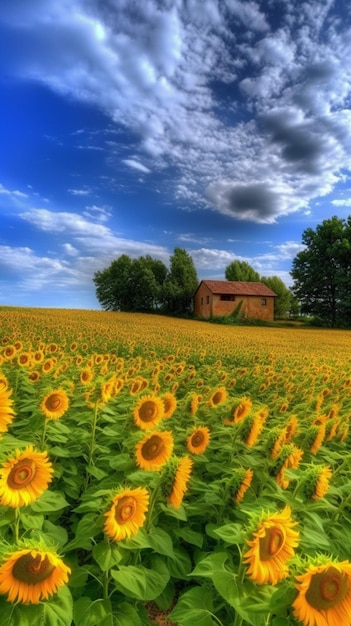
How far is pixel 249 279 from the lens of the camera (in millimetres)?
78062

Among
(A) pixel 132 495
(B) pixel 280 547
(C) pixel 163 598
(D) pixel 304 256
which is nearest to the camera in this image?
(B) pixel 280 547

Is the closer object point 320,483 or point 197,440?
point 320,483

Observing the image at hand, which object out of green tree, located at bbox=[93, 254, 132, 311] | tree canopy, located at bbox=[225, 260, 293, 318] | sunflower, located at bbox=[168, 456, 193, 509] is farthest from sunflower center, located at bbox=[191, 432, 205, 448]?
tree canopy, located at bbox=[225, 260, 293, 318]

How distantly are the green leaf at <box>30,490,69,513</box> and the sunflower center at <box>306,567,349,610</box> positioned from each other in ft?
4.81

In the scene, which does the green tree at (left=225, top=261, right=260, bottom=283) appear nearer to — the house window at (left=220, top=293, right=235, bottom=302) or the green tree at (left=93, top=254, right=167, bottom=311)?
the green tree at (left=93, top=254, right=167, bottom=311)

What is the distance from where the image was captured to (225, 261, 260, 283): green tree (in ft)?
251

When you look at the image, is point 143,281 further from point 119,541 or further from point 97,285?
point 119,541

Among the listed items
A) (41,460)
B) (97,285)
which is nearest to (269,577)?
(41,460)

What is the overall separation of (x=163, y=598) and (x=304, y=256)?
54222 millimetres

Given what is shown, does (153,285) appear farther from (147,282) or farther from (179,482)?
(179,482)

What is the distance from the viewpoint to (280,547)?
149cm

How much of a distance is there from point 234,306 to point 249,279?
1081 inches

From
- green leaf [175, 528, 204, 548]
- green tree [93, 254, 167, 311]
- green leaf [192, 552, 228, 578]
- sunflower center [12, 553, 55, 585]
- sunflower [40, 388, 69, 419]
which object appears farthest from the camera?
green tree [93, 254, 167, 311]

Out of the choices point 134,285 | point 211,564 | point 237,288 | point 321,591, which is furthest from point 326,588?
point 134,285
